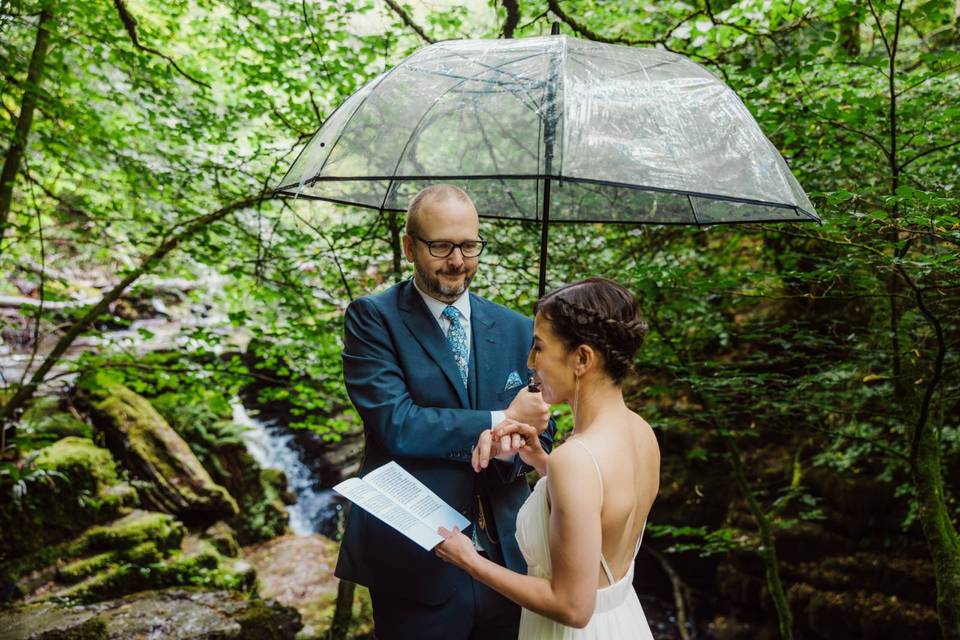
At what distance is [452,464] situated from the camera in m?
2.09

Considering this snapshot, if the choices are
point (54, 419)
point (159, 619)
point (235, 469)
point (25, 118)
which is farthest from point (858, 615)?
point (54, 419)

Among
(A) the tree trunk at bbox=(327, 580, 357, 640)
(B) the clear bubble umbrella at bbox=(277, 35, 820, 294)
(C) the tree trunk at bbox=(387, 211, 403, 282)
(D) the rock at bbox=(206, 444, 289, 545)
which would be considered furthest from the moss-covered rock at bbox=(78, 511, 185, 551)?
(B) the clear bubble umbrella at bbox=(277, 35, 820, 294)

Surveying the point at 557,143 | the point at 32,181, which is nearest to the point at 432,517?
the point at 557,143

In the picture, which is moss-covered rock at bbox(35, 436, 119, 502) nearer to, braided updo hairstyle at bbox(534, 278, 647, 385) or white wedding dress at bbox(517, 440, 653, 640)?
white wedding dress at bbox(517, 440, 653, 640)

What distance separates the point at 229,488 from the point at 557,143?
9786 mm

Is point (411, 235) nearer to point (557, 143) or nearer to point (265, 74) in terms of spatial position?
point (557, 143)

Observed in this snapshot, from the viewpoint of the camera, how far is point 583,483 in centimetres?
158

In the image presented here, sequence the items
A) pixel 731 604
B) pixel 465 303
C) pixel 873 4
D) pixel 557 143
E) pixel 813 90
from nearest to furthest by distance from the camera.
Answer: pixel 557 143, pixel 465 303, pixel 873 4, pixel 813 90, pixel 731 604

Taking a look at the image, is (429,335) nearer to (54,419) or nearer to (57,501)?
(57,501)

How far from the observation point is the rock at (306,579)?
7422 millimetres

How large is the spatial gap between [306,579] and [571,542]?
817cm

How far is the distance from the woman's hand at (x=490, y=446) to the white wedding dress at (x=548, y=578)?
5.3 inches

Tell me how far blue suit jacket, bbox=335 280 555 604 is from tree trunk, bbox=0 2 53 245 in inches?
138

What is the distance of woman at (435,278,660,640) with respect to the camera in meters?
1.59
